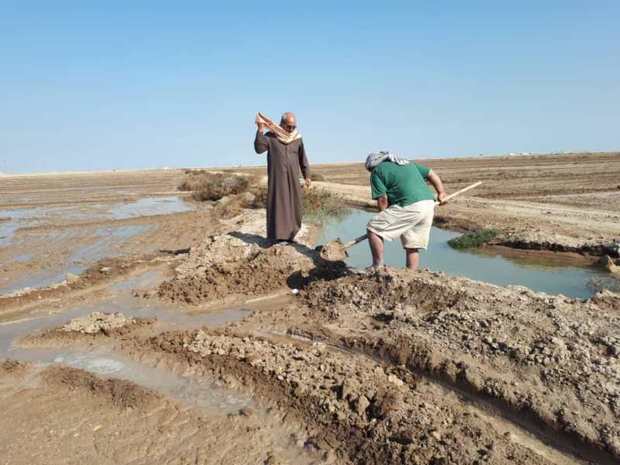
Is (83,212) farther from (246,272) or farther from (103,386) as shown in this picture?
(103,386)

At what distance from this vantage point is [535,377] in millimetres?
3035

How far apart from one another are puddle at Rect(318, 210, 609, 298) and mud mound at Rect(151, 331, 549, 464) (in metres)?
3.45

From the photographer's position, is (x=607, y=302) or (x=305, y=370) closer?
(x=305, y=370)

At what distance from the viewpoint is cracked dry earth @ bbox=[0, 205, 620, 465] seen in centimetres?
263

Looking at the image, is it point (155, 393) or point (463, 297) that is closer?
point (155, 393)

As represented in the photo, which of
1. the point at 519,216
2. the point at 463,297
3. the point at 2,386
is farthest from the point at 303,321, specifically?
the point at 519,216

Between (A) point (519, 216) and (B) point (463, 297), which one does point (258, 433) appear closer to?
(B) point (463, 297)

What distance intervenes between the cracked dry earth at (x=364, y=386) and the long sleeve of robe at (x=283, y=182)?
1.78 metres

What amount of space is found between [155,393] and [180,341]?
2.88ft

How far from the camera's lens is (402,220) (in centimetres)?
493

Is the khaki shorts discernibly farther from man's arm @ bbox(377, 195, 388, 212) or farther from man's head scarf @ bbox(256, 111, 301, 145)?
man's head scarf @ bbox(256, 111, 301, 145)

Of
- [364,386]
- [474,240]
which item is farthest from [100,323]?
[474,240]

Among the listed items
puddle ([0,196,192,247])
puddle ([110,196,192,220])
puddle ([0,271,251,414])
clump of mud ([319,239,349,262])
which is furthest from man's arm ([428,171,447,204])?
puddle ([110,196,192,220])

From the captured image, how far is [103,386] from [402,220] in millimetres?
3168
